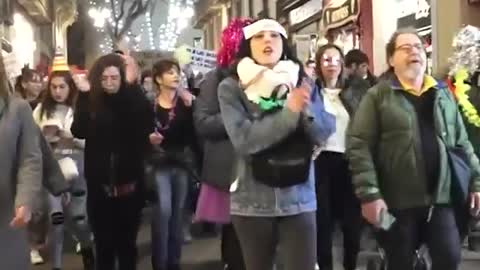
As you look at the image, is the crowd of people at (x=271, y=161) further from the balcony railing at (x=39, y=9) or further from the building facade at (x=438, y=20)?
the balcony railing at (x=39, y=9)

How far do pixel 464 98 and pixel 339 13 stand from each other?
7.64 metres

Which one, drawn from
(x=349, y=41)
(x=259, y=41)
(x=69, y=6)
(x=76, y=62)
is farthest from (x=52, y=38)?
(x=259, y=41)

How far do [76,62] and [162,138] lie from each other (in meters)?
29.9

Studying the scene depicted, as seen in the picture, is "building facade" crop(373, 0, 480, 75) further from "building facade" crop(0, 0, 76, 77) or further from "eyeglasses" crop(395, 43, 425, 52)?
"building facade" crop(0, 0, 76, 77)

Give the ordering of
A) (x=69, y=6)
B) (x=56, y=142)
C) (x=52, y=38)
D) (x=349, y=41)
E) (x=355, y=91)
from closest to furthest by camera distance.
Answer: (x=355, y=91) → (x=56, y=142) → (x=349, y=41) → (x=52, y=38) → (x=69, y=6)

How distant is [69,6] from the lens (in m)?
32.3

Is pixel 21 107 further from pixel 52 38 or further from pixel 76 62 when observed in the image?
pixel 76 62

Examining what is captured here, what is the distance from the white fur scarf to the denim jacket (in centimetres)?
5

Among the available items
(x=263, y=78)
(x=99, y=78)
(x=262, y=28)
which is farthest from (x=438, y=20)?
(x=263, y=78)

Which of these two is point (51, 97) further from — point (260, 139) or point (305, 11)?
point (305, 11)

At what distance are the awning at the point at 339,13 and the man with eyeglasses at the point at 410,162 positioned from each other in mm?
8560

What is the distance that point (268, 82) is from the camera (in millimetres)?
4352

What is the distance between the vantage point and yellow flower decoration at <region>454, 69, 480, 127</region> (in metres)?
6.43

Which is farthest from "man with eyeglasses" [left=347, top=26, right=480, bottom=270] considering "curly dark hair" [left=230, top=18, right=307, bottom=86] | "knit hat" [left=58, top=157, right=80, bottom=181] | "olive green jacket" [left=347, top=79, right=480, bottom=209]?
"knit hat" [left=58, top=157, right=80, bottom=181]
